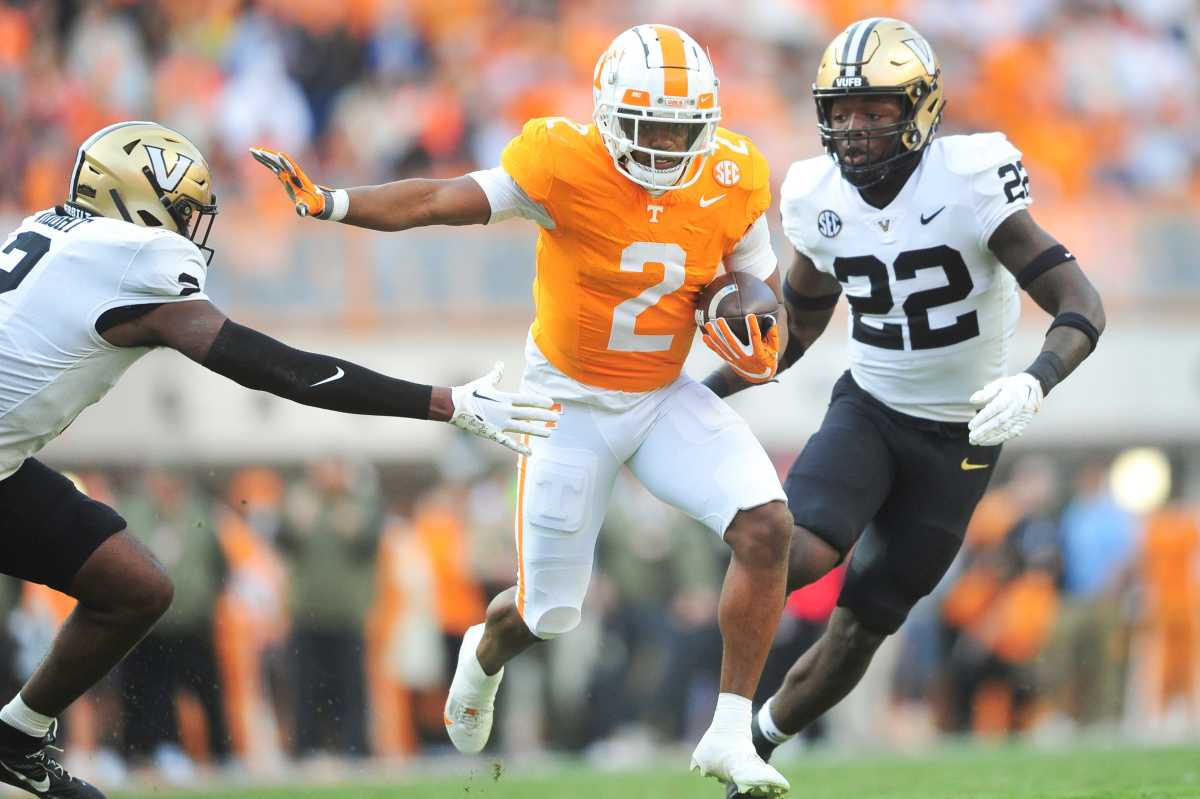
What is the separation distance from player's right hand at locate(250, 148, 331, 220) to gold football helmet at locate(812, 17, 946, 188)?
5.27 ft

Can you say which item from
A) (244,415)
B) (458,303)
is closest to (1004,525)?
(458,303)

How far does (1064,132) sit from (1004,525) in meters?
4.58

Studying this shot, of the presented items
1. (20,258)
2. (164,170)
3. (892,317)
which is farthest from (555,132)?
(20,258)

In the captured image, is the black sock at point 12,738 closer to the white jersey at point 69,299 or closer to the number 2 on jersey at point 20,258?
the white jersey at point 69,299

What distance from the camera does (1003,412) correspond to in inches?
185

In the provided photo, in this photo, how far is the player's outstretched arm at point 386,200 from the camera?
496 cm

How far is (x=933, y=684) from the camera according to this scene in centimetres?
1113

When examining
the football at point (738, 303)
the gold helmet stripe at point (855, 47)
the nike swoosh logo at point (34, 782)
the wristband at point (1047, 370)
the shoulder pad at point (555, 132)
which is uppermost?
the gold helmet stripe at point (855, 47)

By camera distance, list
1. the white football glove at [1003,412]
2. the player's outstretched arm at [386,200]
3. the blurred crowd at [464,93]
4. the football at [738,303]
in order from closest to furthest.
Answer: the white football glove at [1003,412], the player's outstretched arm at [386,200], the football at [738,303], the blurred crowd at [464,93]

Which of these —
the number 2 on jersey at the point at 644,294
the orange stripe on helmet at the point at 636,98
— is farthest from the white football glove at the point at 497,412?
the orange stripe on helmet at the point at 636,98

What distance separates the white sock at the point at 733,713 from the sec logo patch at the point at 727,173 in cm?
152

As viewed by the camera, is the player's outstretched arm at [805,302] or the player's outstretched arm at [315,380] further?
the player's outstretched arm at [805,302]

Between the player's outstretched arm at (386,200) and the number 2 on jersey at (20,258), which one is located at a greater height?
the player's outstretched arm at (386,200)

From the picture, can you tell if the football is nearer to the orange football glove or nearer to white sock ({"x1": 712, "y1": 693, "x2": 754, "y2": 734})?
the orange football glove
